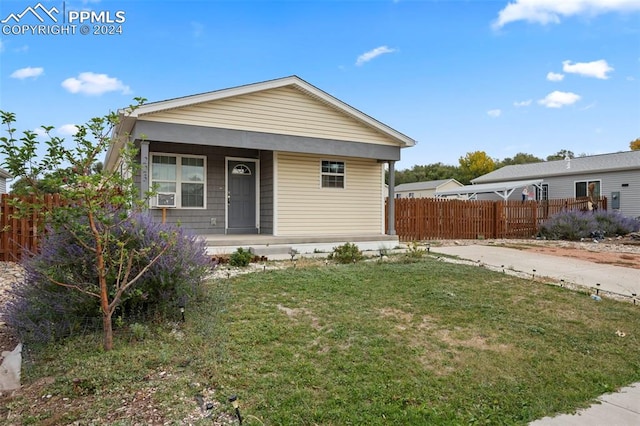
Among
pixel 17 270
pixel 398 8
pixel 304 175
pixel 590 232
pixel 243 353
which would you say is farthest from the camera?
pixel 590 232

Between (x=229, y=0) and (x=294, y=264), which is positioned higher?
(x=229, y=0)

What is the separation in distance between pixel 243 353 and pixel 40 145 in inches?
95.5

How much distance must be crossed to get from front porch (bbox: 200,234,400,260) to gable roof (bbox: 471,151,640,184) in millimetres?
17504

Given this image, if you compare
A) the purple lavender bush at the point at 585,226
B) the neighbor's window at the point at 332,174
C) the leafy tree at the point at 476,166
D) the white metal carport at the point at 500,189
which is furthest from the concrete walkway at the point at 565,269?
the leafy tree at the point at 476,166

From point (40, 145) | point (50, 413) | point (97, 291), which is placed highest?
point (40, 145)

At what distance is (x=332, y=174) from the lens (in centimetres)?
1205

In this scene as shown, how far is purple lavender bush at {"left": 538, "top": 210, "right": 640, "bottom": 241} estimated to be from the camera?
16.2 m

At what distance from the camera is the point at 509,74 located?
13.2 meters

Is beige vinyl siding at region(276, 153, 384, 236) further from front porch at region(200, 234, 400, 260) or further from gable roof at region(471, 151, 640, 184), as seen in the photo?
gable roof at region(471, 151, 640, 184)

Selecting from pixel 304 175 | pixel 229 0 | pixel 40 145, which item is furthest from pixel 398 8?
pixel 40 145

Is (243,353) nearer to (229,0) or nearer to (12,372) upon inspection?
(12,372)

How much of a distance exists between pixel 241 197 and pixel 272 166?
143 centimetres

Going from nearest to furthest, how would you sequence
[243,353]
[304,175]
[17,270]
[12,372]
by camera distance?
[12,372] < [243,353] < [17,270] < [304,175]

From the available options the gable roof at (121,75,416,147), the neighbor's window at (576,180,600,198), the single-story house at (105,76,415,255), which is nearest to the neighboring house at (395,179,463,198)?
the neighbor's window at (576,180,600,198)
